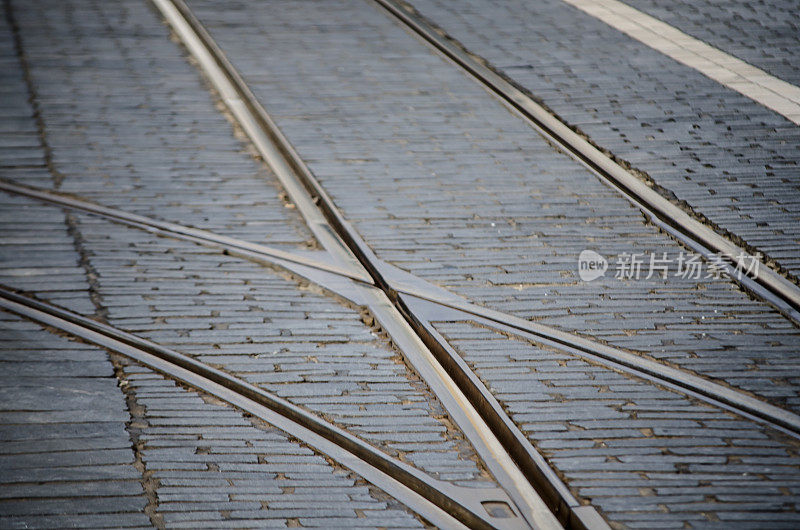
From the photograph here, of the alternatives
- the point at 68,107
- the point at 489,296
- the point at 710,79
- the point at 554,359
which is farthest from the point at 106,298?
the point at 710,79

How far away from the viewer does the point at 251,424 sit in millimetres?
4508

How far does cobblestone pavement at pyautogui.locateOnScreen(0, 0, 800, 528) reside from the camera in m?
4.05

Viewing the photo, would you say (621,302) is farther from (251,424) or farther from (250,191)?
(250,191)

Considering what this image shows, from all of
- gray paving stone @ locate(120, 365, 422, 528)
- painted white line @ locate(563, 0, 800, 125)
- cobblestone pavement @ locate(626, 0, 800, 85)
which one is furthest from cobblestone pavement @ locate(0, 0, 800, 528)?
cobblestone pavement @ locate(626, 0, 800, 85)

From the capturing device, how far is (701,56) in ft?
34.2

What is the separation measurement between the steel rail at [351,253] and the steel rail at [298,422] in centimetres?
17

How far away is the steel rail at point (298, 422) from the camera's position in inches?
156

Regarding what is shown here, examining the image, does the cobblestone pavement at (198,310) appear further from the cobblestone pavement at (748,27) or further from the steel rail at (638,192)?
the cobblestone pavement at (748,27)

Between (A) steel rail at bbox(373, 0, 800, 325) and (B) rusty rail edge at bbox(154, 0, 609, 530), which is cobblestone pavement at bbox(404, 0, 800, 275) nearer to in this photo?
(A) steel rail at bbox(373, 0, 800, 325)

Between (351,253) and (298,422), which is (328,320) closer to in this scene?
(351,253)

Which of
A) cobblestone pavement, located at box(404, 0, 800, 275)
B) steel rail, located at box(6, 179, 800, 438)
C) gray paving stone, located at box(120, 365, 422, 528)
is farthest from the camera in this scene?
cobblestone pavement, located at box(404, 0, 800, 275)

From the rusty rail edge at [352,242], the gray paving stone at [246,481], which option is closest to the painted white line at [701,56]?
the rusty rail edge at [352,242]

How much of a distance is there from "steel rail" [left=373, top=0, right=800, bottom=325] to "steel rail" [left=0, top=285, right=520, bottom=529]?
8.64 ft

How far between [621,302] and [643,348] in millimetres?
588
